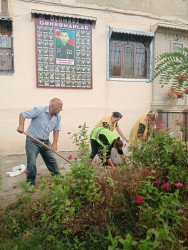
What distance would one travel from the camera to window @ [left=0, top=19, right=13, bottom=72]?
6625 millimetres

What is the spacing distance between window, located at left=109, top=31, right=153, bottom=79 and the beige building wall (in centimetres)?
28

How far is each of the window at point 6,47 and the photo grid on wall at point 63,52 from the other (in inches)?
32.4

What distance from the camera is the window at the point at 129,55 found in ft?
25.5

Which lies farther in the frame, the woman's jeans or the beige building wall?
the beige building wall

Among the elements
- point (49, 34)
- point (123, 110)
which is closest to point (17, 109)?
point (49, 34)

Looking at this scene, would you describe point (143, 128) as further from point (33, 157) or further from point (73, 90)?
point (73, 90)

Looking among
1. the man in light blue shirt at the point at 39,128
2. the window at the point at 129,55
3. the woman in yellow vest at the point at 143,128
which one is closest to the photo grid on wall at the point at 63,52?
the window at the point at 129,55

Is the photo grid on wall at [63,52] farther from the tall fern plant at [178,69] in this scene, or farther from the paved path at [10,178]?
the tall fern plant at [178,69]

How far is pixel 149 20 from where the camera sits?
7949 millimetres

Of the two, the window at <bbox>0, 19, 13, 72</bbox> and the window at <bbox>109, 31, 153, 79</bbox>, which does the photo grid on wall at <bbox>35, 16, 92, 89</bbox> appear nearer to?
the window at <bbox>0, 19, 13, 72</bbox>

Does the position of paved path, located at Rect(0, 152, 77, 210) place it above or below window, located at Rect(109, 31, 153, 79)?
below

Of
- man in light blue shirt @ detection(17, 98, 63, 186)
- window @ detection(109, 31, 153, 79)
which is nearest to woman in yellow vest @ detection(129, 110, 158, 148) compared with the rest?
man in light blue shirt @ detection(17, 98, 63, 186)

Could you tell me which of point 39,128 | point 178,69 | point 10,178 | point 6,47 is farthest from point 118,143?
point 6,47

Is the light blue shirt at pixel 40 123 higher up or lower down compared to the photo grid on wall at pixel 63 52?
lower down
